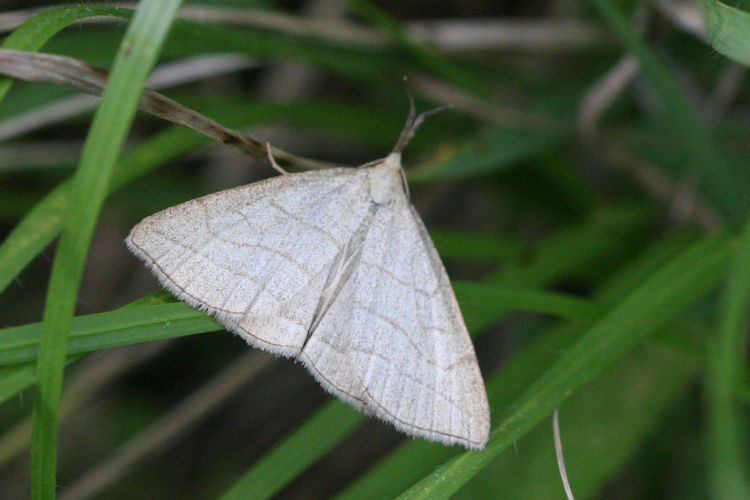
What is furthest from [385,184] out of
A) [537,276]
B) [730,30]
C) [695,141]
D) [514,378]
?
[695,141]

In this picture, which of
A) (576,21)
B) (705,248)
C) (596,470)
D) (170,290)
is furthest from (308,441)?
(576,21)

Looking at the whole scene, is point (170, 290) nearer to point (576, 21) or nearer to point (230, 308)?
point (230, 308)

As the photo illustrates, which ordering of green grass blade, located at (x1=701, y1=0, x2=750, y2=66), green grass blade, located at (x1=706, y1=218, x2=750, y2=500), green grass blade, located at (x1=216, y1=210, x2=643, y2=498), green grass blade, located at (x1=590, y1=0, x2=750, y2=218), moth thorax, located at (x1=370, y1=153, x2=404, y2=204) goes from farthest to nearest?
1. green grass blade, located at (x1=590, y1=0, x2=750, y2=218)
2. moth thorax, located at (x1=370, y1=153, x2=404, y2=204)
3. green grass blade, located at (x1=216, y1=210, x2=643, y2=498)
4. green grass blade, located at (x1=706, y1=218, x2=750, y2=500)
5. green grass blade, located at (x1=701, y1=0, x2=750, y2=66)

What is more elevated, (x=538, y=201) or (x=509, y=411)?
(x=509, y=411)

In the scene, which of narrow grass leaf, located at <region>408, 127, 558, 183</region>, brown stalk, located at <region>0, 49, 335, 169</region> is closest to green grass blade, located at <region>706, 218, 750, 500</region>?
narrow grass leaf, located at <region>408, 127, 558, 183</region>

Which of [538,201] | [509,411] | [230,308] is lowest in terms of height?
[538,201]

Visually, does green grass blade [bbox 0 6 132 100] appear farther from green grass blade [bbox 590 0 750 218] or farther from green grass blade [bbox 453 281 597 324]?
green grass blade [bbox 590 0 750 218]

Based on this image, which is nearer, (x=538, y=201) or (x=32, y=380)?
(x=32, y=380)
